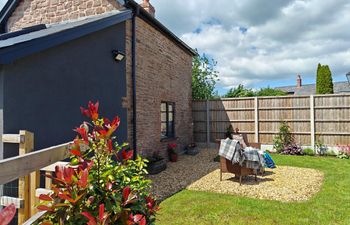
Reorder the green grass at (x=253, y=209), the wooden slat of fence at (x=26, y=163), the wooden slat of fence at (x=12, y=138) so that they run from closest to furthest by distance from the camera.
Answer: the wooden slat of fence at (x=26, y=163) → the wooden slat of fence at (x=12, y=138) → the green grass at (x=253, y=209)

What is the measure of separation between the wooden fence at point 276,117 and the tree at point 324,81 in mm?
4600

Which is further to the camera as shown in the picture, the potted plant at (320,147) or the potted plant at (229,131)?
the potted plant at (229,131)

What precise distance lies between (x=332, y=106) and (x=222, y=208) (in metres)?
7.93

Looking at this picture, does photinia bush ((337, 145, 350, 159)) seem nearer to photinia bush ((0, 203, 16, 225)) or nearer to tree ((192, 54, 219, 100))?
tree ((192, 54, 219, 100))

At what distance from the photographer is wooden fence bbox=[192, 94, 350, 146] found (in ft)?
31.1

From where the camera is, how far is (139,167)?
2.18 metres

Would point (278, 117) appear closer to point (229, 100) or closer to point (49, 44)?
point (229, 100)

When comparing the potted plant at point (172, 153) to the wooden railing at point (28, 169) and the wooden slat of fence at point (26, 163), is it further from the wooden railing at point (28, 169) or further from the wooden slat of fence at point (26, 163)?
the wooden slat of fence at point (26, 163)

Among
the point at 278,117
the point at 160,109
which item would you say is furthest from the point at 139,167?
the point at 278,117

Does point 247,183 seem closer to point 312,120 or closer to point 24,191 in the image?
point 24,191

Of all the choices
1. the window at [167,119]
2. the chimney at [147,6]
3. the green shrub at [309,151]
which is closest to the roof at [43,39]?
the chimney at [147,6]

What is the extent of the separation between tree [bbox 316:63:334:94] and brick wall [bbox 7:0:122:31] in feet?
41.2

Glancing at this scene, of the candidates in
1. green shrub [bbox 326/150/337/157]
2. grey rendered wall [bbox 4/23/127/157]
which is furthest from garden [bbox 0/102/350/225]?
grey rendered wall [bbox 4/23/127/157]

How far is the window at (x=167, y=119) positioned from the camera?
8.95 m
